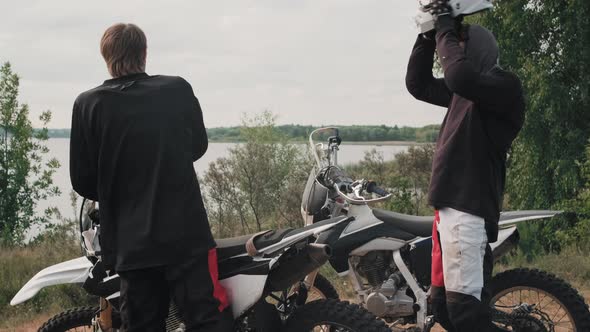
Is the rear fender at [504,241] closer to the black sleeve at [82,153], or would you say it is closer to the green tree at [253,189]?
the black sleeve at [82,153]

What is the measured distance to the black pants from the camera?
3.27 meters

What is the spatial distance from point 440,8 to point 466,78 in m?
0.36

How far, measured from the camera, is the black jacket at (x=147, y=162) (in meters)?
3.19

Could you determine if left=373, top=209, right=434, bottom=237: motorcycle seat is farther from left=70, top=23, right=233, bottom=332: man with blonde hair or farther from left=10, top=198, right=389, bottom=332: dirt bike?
left=70, top=23, right=233, bottom=332: man with blonde hair

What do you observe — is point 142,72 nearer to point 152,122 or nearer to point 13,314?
point 152,122

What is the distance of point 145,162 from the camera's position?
3215mm

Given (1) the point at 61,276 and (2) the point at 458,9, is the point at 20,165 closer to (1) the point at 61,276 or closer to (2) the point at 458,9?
(1) the point at 61,276

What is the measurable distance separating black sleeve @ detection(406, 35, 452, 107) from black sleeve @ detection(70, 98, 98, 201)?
1592 millimetres

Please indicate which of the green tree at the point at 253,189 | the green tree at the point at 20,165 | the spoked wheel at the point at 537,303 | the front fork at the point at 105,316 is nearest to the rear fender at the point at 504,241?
the spoked wheel at the point at 537,303

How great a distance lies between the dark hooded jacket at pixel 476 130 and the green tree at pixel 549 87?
19.6 m

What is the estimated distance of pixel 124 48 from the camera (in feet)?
10.6

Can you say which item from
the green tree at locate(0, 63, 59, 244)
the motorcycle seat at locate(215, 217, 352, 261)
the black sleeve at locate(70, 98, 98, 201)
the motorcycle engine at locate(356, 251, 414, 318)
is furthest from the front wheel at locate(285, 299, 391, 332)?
the green tree at locate(0, 63, 59, 244)

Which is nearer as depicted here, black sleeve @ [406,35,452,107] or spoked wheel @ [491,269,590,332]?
black sleeve @ [406,35,452,107]

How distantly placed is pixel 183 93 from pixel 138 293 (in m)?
0.87
